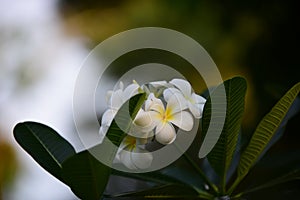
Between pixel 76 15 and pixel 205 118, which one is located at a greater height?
pixel 76 15

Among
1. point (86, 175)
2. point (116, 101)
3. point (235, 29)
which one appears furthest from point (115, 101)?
point (235, 29)

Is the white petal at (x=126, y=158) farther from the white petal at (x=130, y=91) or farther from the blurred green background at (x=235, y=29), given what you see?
the blurred green background at (x=235, y=29)

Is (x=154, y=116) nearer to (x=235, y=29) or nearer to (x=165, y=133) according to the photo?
(x=165, y=133)

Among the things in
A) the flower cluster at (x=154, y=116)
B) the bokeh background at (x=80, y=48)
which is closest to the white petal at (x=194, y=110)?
the flower cluster at (x=154, y=116)

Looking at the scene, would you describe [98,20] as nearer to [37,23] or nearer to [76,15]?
[76,15]

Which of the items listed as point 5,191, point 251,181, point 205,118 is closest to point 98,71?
point 5,191
